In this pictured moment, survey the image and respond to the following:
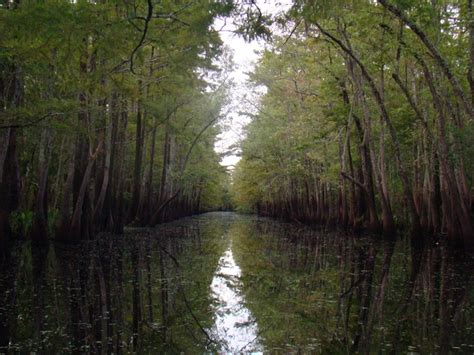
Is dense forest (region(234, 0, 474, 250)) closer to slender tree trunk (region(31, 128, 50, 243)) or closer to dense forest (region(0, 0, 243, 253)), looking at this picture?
dense forest (region(0, 0, 243, 253))

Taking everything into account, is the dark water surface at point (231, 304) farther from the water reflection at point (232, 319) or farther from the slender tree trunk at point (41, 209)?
the slender tree trunk at point (41, 209)

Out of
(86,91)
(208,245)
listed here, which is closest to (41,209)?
(86,91)

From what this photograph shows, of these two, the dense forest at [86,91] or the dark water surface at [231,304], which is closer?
the dark water surface at [231,304]

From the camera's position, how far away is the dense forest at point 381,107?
12.3 m

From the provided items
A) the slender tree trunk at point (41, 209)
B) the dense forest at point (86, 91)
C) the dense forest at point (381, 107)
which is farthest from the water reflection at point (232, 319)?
the slender tree trunk at point (41, 209)

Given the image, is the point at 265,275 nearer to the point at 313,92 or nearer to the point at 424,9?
the point at 424,9

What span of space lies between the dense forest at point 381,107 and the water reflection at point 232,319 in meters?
4.82

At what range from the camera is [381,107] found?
15.7 meters

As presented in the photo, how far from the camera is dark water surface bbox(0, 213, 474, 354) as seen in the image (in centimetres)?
519

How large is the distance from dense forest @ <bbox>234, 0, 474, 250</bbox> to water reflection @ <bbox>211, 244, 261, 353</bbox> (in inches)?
190

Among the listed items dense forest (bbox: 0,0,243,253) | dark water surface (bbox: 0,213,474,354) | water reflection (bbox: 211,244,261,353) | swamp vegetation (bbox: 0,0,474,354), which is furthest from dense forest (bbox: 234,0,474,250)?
water reflection (bbox: 211,244,261,353)

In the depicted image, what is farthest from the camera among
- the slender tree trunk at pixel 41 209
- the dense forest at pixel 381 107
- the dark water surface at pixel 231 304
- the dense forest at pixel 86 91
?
the slender tree trunk at pixel 41 209

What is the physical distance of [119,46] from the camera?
9289 mm

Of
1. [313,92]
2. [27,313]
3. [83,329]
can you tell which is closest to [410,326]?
[83,329]
